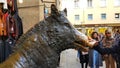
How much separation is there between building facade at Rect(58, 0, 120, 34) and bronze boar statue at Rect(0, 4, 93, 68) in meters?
53.3

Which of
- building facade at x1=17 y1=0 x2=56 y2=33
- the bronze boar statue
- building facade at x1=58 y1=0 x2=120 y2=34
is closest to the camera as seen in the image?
the bronze boar statue

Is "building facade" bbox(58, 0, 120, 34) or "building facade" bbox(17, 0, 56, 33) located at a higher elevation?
"building facade" bbox(17, 0, 56, 33)

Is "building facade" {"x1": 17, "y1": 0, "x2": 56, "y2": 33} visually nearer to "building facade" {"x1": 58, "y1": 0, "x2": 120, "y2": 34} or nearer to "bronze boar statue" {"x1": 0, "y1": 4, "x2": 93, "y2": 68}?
"bronze boar statue" {"x1": 0, "y1": 4, "x2": 93, "y2": 68}

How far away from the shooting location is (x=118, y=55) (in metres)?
6.67

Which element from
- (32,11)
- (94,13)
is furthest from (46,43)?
(94,13)

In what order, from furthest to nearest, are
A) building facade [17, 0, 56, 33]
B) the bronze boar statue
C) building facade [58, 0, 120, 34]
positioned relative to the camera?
1. building facade [58, 0, 120, 34]
2. building facade [17, 0, 56, 33]
3. the bronze boar statue

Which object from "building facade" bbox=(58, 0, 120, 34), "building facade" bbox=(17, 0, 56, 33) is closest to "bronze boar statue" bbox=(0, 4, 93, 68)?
"building facade" bbox=(17, 0, 56, 33)

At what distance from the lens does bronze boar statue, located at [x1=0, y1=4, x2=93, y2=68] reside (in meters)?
3.63

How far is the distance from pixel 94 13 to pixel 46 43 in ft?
184

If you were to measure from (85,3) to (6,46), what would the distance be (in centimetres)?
5414

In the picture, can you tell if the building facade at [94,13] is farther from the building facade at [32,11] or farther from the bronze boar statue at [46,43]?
the bronze boar statue at [46,43]

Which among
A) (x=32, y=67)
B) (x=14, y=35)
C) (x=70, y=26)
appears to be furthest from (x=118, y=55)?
(x=32, y=67)

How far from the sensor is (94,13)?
5944 centimetres

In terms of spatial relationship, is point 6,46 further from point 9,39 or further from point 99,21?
point 99,21
